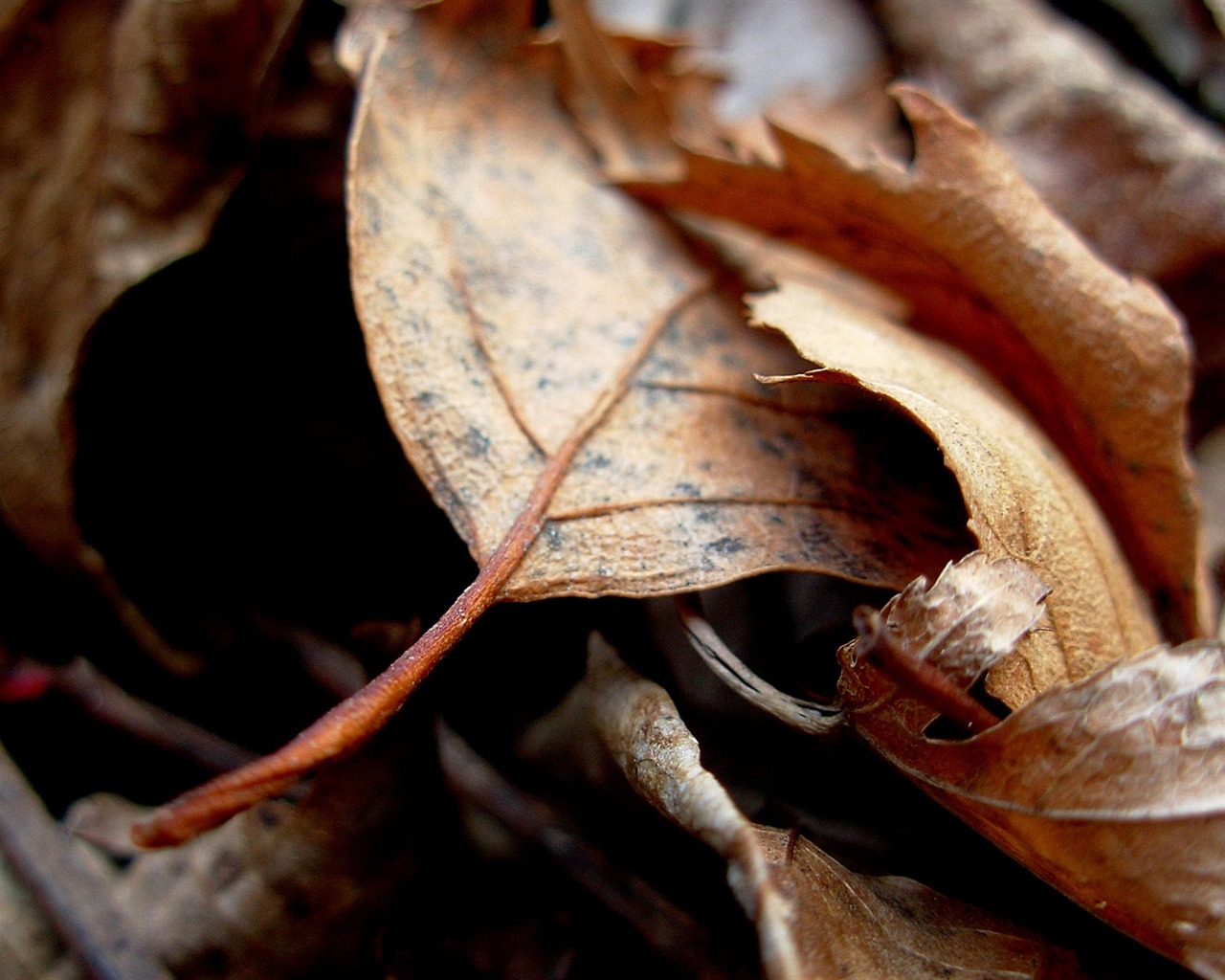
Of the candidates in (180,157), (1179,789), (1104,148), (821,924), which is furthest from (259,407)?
(1104,148)

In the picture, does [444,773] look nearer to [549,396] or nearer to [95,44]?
[549,396]

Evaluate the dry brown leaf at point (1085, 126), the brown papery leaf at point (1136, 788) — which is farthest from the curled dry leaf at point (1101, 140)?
the brown papery leaf at point (1136, 788)

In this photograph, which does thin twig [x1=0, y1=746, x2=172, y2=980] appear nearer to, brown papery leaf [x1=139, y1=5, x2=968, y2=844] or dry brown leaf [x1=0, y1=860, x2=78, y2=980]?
dry brown leaf [x1=0, y1=860, x2=78, y2=980]

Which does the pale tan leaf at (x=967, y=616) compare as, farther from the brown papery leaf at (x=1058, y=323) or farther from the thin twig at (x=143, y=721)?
the thin twig at (x=143, y=721)

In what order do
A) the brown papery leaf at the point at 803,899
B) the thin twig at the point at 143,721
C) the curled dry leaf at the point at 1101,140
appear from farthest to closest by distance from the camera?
the curled dry leaf at the point at 1101,140 → the thin twig at the point at 143,721 → the brown papery leaf at the point at 803,899

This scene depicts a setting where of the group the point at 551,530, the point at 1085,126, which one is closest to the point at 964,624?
the point at 551,530

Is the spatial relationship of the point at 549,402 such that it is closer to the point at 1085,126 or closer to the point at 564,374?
the point at 564,374
